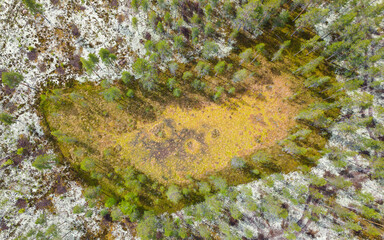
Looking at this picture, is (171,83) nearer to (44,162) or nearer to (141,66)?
(141,66)

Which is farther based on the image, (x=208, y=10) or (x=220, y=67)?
(x=208, y=10)

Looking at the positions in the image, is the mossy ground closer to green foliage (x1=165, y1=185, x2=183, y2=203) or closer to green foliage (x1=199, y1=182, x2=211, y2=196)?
green foliage (x1=199, y1=182, x2=211, y2=196)

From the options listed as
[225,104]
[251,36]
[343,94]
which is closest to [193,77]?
[225,104]

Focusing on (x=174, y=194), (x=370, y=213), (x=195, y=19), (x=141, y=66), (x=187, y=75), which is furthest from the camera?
(x=195, y=19)

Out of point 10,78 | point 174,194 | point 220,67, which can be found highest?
point 220,67

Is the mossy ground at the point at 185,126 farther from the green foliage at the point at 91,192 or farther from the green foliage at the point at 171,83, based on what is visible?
the green foliage at the point at 91,192

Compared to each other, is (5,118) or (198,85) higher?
(198,85)

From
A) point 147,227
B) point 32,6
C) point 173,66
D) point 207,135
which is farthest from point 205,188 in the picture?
point 32,6
